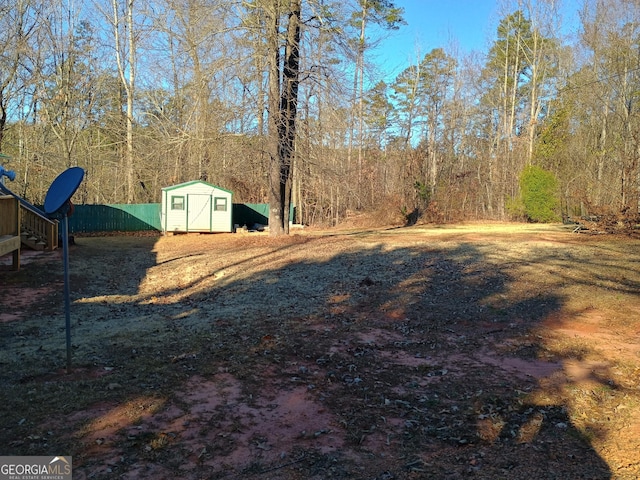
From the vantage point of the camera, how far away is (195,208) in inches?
915

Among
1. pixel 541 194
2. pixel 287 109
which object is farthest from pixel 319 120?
pixel 541 194

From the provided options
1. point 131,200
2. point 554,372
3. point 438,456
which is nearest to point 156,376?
point 438,456

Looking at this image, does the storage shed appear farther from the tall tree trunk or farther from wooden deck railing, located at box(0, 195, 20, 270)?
wooden deck railing, located at box(0, 195, 20, 270)

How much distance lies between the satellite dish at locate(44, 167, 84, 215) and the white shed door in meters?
18.8

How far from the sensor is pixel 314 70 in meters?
16.5

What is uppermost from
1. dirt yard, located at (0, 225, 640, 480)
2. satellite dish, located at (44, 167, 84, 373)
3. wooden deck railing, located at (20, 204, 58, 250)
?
satellite dish, located at (44, 167, 84, 373)

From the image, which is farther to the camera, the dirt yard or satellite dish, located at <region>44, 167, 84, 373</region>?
satellite dish, located at <region>44, 167, 84, 373</region>

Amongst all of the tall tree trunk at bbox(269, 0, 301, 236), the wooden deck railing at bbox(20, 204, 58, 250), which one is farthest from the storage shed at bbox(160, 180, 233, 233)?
the wooden deck railing at bbox(20, 204, 58, 250)

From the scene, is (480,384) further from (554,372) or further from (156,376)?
(156,376)

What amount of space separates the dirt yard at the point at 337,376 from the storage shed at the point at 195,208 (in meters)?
12.1

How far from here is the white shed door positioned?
23203 millimetres

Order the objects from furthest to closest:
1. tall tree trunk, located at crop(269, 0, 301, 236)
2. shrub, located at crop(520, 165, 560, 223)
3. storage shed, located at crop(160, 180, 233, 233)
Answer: shrub, located at crop(520, 165, 560, 223) < storage shed, located at crop(160, 180, 233, 233) < tall tree trunk, located at crop(269, 0, 301, 236)

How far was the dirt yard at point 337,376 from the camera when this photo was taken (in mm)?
3436

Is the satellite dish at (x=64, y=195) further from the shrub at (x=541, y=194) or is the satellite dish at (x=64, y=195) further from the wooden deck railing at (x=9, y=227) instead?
the shrub at (x=541, y=194)
